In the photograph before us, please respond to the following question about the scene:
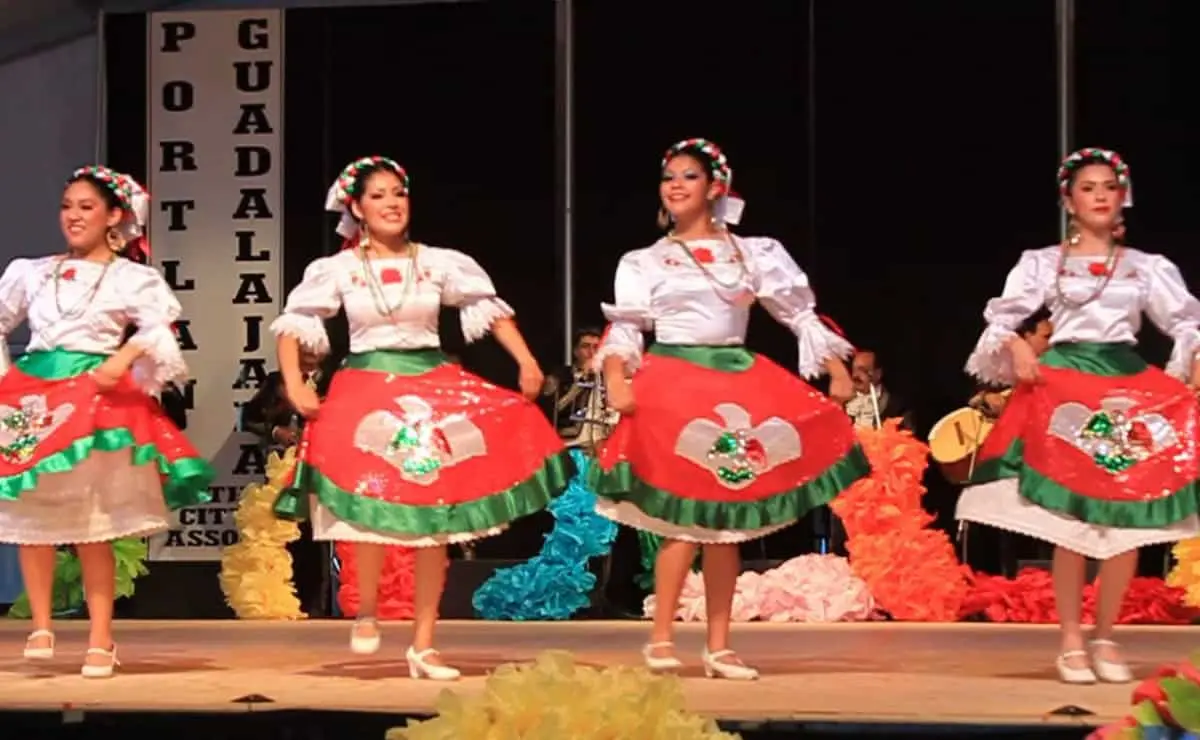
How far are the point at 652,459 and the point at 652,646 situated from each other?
1.52 ft

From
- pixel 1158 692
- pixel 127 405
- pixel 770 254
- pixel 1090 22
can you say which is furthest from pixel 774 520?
pixel 1090 22

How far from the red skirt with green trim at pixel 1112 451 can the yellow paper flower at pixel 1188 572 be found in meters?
3.00

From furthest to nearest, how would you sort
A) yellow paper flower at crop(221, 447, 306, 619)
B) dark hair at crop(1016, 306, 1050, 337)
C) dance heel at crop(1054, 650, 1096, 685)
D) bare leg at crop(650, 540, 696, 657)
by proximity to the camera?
1. yellow paper flower at crop(221, 447, 306, 619)
2. dark hair at crop(1016, 306, 1050, 337)
3. bare leg at crop(650, 540, 696, 657)
4. dance heel at crop(1054, 650, 1096, 685)

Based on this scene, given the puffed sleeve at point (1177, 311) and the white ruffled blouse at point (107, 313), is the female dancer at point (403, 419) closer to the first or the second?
the white ruffled blouse at point (107, 313)

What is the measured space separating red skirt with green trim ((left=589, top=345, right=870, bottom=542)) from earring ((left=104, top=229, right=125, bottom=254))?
4.51ft

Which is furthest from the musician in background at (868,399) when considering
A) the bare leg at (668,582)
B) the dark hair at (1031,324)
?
the bare leg at (668,582)

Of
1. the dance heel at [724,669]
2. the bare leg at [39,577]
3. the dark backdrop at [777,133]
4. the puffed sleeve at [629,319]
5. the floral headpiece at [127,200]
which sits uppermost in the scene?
the dark backdrop at [777,133]

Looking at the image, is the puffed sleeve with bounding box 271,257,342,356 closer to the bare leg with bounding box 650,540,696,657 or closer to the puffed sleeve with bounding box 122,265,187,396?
the puffed sleeve with bounding box 122,265,187,396

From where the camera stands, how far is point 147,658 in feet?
17.4

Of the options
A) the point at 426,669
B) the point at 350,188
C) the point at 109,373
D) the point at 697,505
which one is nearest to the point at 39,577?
the point at 109,373

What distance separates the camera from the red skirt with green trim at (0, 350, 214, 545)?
15.4ft

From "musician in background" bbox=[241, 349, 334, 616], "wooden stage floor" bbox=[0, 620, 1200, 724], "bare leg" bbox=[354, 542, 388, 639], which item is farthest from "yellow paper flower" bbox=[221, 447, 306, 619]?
"bare leg" bbox=[354, 542, 388, 639]

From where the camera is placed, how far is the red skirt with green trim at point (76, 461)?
15.4 ft

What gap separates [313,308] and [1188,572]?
13.8 feet
